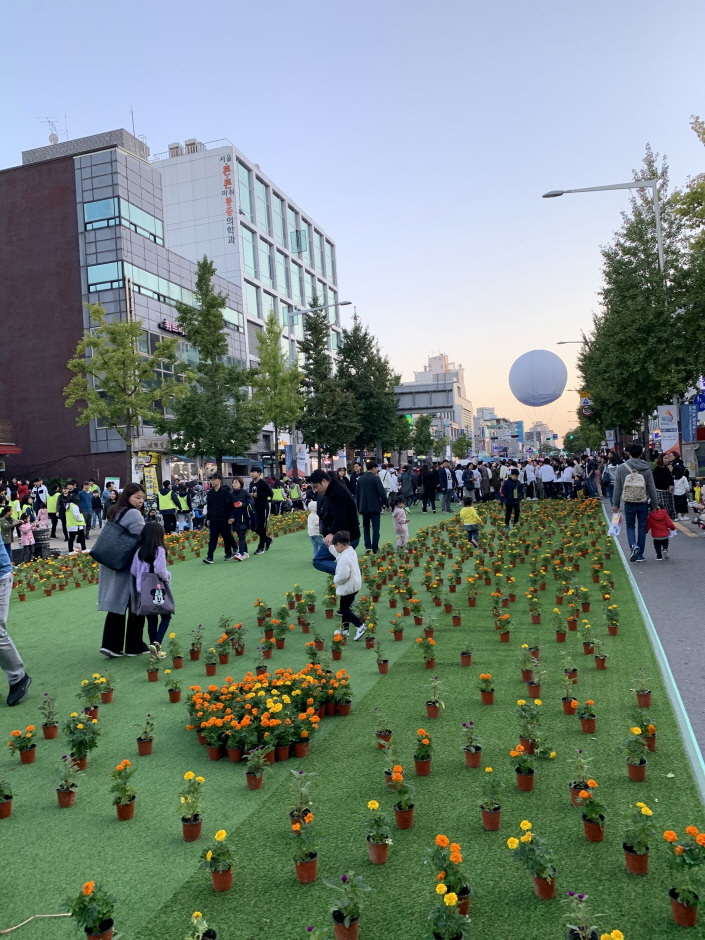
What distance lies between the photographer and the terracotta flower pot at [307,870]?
129 inches

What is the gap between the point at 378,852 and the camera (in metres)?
3.39

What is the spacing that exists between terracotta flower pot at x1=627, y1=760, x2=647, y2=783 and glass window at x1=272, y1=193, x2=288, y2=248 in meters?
63.9

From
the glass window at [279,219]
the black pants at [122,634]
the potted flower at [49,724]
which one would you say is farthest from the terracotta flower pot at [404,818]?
the glass window at [279,219]

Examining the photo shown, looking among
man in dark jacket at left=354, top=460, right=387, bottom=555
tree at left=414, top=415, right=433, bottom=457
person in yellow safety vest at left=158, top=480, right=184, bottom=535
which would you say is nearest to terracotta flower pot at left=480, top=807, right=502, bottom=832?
man in dark jacket at left=354, top=460, right=387, bottom=555

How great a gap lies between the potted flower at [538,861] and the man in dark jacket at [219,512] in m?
11.4

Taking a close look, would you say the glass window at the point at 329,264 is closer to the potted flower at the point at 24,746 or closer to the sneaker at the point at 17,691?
the sneaker at the point at 17,691

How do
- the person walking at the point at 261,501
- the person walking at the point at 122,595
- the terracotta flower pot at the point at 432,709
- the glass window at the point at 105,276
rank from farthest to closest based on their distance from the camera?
the glass window at the point at 105,276
the person walking at the point at 261,501
the person walking at the point at 122,595
the terracotta flower pot at the point at 432,709

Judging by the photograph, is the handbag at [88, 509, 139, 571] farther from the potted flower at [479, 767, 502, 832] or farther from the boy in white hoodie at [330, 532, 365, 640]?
the potted flower at [479, 767, 502, 832]

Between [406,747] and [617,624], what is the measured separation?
3478mm

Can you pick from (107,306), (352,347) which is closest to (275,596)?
(107,306)

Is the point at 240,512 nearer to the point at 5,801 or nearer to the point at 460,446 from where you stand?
the point at 5,801

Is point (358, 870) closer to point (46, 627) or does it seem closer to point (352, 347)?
point (46, 627)

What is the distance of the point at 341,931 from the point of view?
9.14 feet

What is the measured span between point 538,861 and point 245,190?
61.0m
